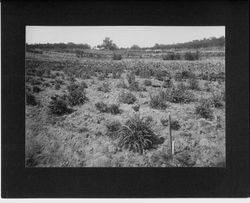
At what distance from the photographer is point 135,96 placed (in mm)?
6191

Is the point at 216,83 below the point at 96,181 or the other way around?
the other way around

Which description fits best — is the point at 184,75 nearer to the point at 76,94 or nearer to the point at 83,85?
the point at 83,85

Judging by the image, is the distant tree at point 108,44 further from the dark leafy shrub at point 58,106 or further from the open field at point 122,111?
the dark leafy shrub at point 58,106

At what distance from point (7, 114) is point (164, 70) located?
200 cm

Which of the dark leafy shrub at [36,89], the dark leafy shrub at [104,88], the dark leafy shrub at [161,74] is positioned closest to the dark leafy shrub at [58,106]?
the dark leafy shrub at [36,89]

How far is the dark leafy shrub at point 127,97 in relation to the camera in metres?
6.19

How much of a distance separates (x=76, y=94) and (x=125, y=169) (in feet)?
3.61

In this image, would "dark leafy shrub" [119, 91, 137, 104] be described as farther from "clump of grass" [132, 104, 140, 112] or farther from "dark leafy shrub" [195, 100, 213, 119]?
"dark leafy shrub" [195, 100, 213, 119]

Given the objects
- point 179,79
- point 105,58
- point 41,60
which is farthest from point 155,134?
point 41,60

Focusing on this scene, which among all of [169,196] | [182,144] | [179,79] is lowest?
[169,196]

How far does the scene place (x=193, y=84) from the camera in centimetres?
623

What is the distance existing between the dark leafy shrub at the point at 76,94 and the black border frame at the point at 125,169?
23.1 inches

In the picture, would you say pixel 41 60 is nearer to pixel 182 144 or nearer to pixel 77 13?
pixel 77 13

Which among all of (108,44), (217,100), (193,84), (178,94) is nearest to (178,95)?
(178,94)
